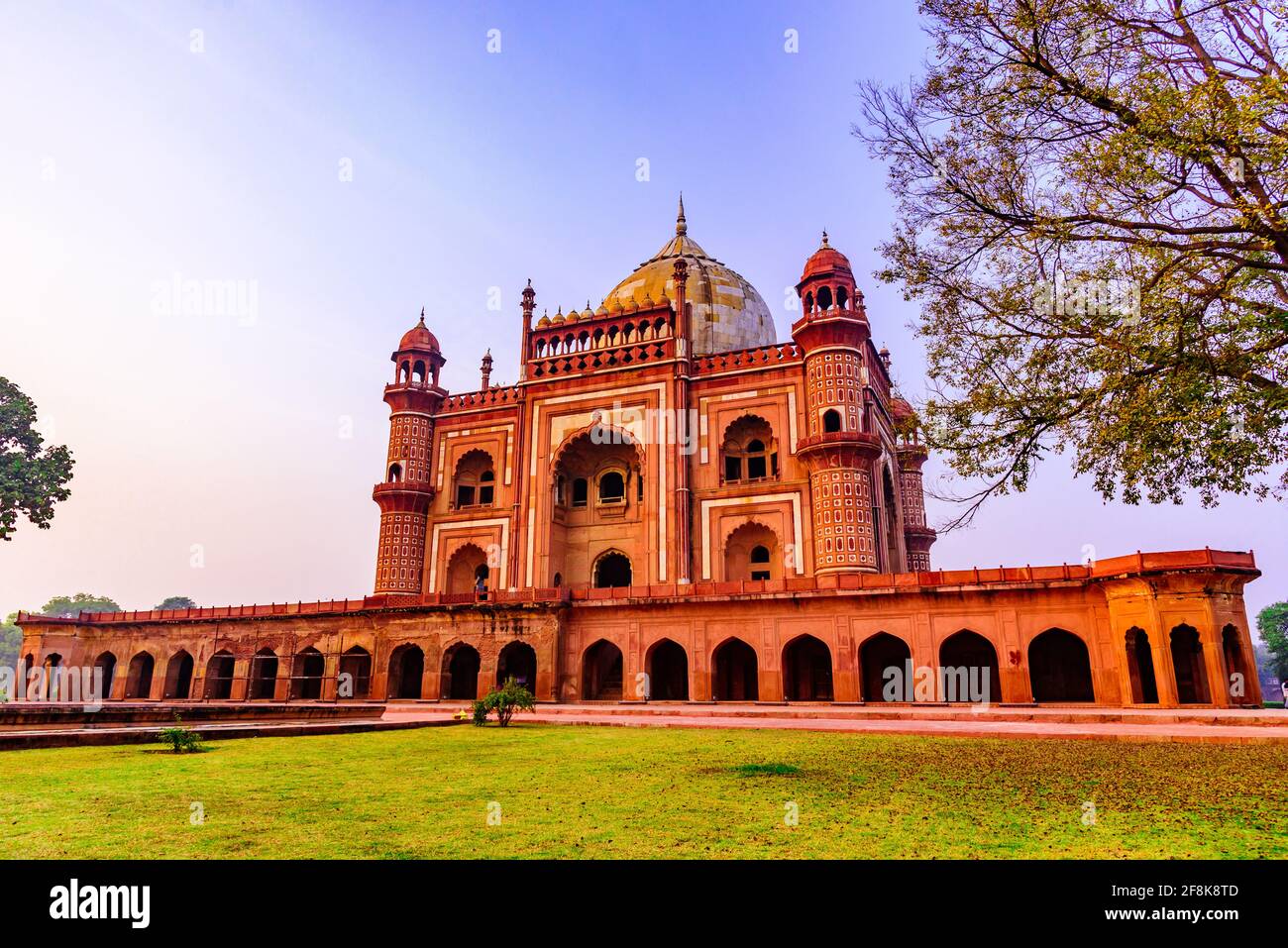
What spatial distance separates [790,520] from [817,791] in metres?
21.5

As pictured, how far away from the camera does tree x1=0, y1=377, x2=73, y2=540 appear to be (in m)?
31.1

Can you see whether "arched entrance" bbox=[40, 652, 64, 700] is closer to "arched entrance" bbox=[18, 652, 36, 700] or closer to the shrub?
"arched entrance" bbox=[18, 652, 36, 700]

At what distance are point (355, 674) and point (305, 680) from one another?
178 centimetres

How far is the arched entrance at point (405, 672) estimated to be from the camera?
24.7m

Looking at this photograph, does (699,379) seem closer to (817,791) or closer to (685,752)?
(685,752)

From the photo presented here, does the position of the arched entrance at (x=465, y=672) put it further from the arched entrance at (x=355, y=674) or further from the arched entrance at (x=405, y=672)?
the arched entrance at (x=355, y=674)

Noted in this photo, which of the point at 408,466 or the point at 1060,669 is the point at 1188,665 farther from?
the point at 408,466

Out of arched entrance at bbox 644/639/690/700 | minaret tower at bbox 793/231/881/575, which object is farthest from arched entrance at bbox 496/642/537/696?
minaret tower at bbox 793/231/881/575

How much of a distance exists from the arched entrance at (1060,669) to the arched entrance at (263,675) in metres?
23.4

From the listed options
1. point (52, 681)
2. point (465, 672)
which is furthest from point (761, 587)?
point (52, 681)

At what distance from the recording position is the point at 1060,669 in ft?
69.9

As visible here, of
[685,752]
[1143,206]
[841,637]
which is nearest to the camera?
[1143,206]
